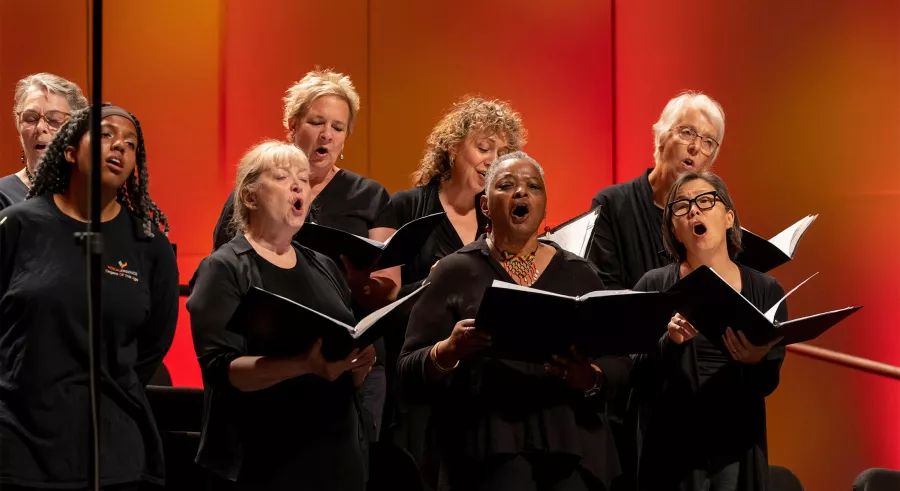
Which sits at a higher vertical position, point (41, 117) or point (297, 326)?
point (41, 117)

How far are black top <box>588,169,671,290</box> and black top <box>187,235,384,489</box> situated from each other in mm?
1134

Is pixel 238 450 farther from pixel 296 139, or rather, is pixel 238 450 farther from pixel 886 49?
pixel 886 49

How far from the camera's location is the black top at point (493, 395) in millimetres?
2393

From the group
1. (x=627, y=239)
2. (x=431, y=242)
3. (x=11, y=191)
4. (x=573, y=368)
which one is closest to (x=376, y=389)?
(x=431, y=242)

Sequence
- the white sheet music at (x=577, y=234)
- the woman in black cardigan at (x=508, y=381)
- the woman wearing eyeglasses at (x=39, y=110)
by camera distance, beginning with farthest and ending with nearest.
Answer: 1. the woman wearing eyeglasses at (x=39, y=110)
2. the white sheet music at (x=577, y=234)
3. the woman in black cardigan at (x=508, y=381)

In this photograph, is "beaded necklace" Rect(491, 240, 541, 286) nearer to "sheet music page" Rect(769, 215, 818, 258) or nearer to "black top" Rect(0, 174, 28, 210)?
"sheet music page" Rect(769, 215, 818, 258)

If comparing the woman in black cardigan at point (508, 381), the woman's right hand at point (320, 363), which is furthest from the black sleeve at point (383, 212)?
the woman's right hand at point (320, 363)

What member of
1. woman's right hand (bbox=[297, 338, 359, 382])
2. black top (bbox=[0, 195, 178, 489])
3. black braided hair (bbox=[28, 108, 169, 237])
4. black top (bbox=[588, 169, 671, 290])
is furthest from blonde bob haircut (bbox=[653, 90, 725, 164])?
black top (bbox=[0, 195, 178, 489])

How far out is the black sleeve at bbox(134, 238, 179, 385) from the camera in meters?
2.53

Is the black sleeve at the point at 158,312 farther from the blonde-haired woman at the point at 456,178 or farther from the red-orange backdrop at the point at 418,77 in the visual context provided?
the red-orange backdrop at the point at 418,77

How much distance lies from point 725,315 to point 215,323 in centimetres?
114

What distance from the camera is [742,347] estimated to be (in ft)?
8.48

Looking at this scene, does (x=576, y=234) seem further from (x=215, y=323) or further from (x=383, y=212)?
(x=215, y=323)

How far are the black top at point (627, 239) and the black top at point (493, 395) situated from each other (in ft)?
2.32
